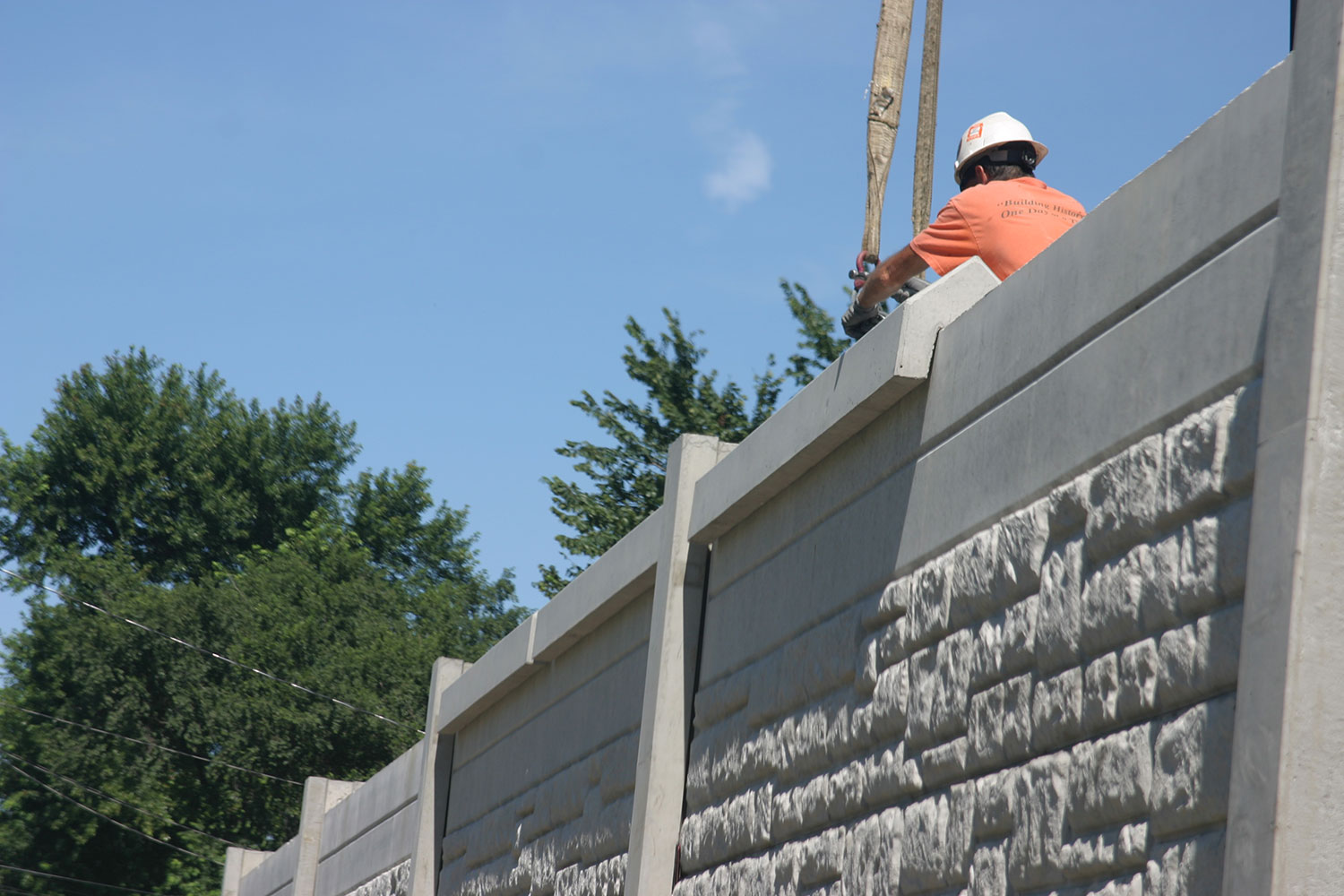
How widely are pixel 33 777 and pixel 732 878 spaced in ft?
101

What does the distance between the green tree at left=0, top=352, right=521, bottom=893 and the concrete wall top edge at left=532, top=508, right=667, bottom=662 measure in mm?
25575

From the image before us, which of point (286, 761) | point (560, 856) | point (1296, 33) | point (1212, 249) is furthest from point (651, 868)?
point (286, 761)

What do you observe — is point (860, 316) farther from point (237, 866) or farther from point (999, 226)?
point (237, 866)

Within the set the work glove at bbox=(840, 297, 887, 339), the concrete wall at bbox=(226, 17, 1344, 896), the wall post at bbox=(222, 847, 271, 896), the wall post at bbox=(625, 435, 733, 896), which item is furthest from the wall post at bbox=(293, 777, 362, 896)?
the work glove at bbox=(840, 297, 887, 339)

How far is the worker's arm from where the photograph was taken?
5.68 metres

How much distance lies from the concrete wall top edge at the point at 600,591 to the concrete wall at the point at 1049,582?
0.20 metres

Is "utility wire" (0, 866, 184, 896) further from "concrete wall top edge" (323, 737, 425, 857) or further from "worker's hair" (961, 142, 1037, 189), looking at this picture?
"worker's hair" (961, 142, 1037, 189)

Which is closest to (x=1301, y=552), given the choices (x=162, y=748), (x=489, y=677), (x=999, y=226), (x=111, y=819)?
(x=999, y=226)

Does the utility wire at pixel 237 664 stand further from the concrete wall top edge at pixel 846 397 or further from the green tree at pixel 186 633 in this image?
the concrete wall top edge at pixel 846 397

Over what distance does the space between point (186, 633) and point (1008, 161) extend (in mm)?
31537

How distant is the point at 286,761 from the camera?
3356 centimetres

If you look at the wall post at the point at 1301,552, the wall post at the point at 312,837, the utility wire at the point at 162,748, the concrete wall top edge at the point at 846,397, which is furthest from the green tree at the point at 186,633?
the wall post at the point at 1301,552

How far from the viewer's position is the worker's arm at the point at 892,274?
5.68 m

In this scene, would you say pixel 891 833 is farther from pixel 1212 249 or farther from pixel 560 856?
pixel 560 856
